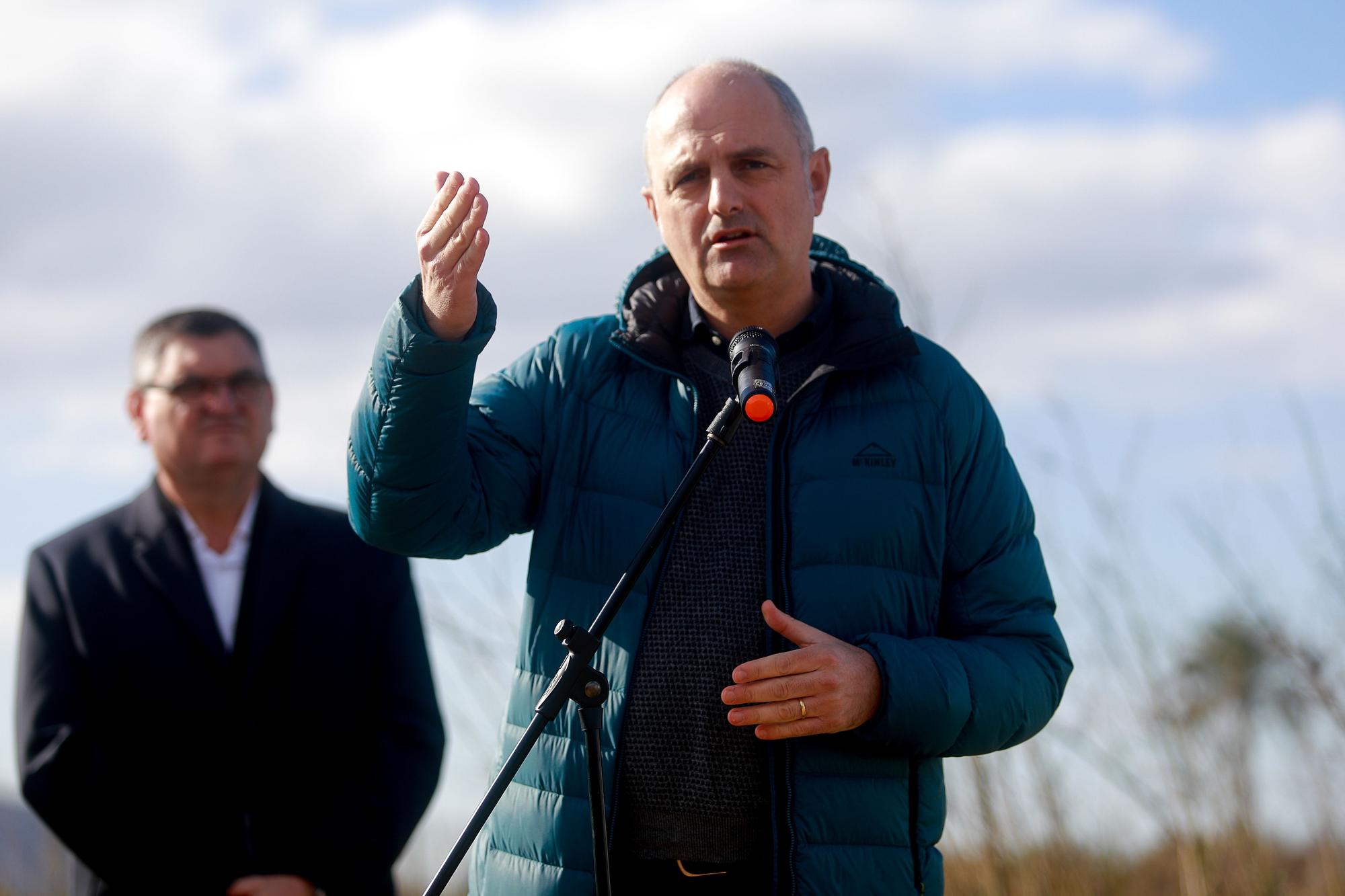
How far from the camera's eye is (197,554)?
400 cm

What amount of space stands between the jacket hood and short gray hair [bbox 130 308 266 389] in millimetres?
1835

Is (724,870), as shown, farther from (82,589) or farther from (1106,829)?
(1106,829)

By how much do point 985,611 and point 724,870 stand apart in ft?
1.98

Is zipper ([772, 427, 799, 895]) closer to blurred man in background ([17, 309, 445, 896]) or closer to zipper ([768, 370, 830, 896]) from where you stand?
zipper ([768, 370, 830, 896])

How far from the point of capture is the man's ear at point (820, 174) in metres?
2.87

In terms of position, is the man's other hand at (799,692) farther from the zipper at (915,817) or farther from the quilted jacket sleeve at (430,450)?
the quilted jacket sleeve at (430,450)

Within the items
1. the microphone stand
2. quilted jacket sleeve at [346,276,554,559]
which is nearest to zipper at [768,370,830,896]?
the microphone stand

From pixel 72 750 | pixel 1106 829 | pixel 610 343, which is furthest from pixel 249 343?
pixel 1106 829

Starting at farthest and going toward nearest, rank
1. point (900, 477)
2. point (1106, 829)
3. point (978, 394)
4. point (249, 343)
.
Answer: point (1106, 829) → point (249, 343) → point (978, 394) → point (900, 477)

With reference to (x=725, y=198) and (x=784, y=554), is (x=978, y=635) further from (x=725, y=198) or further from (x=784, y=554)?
(x=725, y=198)

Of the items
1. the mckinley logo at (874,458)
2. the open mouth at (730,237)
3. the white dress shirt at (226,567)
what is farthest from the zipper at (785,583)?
the white dress shirt at (226,567)

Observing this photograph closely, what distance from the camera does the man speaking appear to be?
7.25 feet

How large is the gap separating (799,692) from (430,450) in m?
0.65

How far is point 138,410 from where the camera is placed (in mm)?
4234
